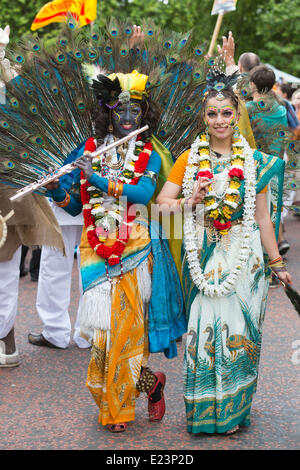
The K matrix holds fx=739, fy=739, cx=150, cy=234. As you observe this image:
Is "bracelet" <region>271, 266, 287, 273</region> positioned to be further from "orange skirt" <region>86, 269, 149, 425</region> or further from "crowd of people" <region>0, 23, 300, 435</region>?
"orange skirt" <region>86, 269, 149, 425</region>

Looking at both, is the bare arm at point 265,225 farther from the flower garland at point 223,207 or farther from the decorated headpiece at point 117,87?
the decorated headpiece at point 117,87

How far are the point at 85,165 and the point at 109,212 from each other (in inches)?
14.2

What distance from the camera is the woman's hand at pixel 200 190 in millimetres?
3928

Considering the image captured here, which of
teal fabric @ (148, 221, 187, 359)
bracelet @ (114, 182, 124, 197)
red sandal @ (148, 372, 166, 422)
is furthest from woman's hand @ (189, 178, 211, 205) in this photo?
red sandal @ (148, 372, 166, 422)

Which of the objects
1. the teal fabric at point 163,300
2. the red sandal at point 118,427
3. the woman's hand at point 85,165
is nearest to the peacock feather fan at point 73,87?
the woman's hand at point 85,165

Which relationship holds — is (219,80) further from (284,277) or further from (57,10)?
(57,10)

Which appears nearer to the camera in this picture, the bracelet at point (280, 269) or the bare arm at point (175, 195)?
the bare arm at point (175, 195)

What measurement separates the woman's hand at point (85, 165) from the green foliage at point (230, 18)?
14762 mm

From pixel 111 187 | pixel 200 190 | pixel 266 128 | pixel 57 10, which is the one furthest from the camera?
pixel 57 10

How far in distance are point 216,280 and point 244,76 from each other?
1.48m

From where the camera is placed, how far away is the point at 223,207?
13.6 feet

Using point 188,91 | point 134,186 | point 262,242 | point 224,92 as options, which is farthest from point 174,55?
point 262,242

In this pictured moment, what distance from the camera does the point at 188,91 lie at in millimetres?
4742

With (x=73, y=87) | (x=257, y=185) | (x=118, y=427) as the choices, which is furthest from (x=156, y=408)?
(x=73, y=87)
